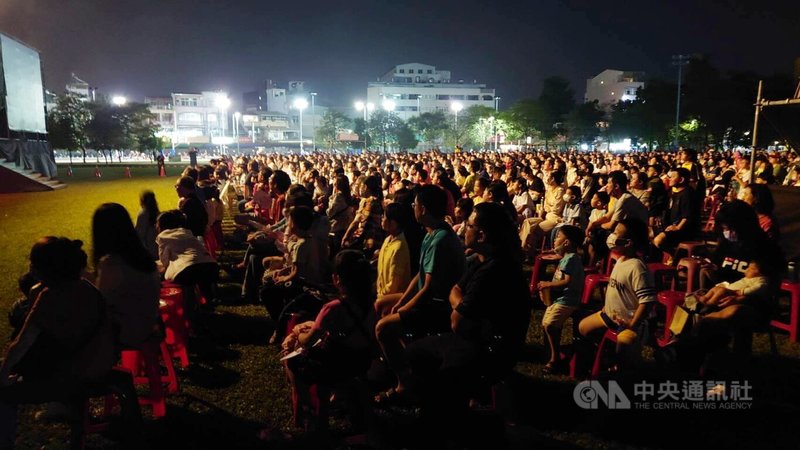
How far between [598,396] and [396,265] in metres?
1.88

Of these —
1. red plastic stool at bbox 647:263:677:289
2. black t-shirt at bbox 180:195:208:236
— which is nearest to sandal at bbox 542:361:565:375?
red plastic stool at bbox 647:263:677:289

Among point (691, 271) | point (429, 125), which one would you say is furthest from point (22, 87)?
point (429, 125)

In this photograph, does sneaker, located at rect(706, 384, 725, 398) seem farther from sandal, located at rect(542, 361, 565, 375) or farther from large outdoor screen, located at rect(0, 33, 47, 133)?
large outdoor screen, located at rect(0, 33, 47, 133)

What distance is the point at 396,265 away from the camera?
175 inches

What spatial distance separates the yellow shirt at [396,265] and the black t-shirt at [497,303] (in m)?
1.25

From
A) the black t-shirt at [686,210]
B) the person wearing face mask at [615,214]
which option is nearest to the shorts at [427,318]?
the person wearing face mask at [615,214]

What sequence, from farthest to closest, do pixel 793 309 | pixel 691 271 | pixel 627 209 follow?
1. pixel 627 209
2. pixel 691 271
3. pixel 793 309

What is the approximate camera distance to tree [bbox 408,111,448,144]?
72.5m

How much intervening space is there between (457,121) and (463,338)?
71705mm

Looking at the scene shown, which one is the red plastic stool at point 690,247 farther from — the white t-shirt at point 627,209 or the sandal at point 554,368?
the sandal at point 554,368

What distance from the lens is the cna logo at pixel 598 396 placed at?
3.99m

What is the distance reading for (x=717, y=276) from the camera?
211 inches

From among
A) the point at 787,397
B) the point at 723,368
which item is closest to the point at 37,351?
the point at 723,368

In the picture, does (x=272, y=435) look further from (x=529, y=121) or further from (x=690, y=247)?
(x=529, y=121)
